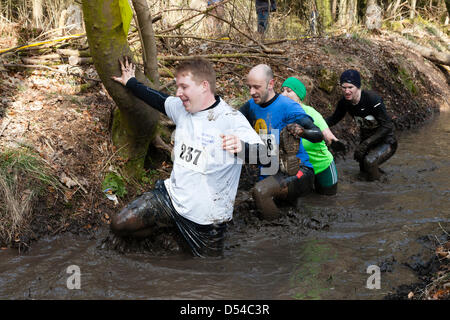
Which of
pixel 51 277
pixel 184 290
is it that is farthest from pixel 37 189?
pixel 184 290

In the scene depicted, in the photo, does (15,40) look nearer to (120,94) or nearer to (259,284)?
(120,94)

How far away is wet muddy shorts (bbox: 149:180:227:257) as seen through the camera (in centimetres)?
404

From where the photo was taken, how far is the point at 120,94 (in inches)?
175

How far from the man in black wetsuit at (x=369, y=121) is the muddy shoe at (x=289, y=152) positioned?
220cm

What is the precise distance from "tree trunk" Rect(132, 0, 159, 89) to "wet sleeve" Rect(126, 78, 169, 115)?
28.1 inches

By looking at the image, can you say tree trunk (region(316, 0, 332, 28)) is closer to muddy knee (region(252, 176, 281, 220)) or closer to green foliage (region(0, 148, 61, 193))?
muddy knee (region(252, 176, 281, 220))

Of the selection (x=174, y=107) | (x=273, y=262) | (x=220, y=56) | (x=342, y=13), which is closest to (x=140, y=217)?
(x=174, y=107)

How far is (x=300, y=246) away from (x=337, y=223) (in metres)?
0.89

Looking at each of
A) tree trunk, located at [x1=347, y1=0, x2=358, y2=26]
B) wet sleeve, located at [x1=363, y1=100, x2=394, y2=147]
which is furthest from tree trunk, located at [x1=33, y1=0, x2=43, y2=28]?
tree trunk, located at [x1=347, y1=0, x2=358, y2=26]

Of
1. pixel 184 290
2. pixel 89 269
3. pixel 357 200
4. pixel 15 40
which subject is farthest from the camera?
pixel 15 40

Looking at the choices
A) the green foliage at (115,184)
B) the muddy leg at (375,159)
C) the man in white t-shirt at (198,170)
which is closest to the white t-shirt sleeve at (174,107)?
the man in white t-shirt at (198,170)

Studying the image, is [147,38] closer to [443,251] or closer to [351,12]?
[443,251]

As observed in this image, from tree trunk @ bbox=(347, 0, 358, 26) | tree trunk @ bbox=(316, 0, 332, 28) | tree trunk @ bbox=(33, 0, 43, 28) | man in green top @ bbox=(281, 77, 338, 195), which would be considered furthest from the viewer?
tree trunk @ bbox=(347, 0, 358, 26)

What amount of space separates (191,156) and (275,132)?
1.53m
